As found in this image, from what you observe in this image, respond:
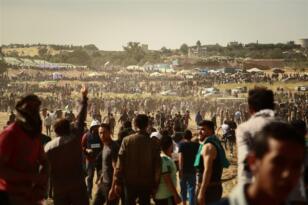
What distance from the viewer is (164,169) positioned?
685 cm

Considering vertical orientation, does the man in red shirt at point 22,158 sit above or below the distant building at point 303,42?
above

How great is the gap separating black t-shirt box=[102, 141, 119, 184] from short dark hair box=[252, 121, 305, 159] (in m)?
5.01

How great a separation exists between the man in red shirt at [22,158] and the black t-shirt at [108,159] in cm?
280

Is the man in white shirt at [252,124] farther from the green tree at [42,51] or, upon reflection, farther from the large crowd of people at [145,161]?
the green tree at [42,51]

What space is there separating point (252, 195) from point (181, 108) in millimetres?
50669

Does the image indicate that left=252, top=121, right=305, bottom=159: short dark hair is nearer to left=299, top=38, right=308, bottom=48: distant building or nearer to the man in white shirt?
the man in white shirt

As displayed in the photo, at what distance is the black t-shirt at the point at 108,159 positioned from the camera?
7.25 meters

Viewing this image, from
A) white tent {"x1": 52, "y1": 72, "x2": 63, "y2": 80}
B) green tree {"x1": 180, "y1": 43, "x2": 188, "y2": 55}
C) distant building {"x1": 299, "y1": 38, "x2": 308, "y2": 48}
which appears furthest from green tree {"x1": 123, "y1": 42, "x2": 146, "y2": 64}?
distant building {"x1": 299, "y1": 38, "x2": 308, "y2": 48}

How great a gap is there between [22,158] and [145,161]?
2.35 meters

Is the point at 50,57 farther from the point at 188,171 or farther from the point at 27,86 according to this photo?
the point at 188,171

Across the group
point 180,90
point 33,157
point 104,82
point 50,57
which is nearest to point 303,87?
point 180,90

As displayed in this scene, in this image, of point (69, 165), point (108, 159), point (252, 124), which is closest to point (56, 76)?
point (108, 159)

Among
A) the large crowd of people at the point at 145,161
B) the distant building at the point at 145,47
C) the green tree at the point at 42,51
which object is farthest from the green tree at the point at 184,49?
the large crowd of people at the point at 145,161

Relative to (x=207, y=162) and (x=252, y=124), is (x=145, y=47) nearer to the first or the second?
(x=207, y=162)
